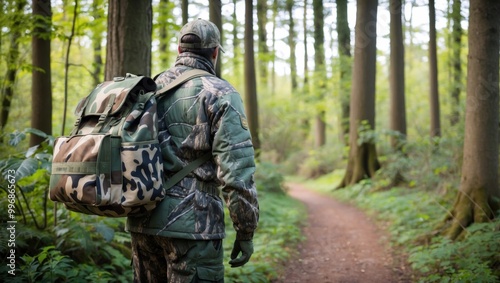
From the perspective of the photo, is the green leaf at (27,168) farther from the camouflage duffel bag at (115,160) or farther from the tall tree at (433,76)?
the tall tree at (433,76)

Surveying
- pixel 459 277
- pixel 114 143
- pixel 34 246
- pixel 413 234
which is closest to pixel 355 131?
pixel 413 234

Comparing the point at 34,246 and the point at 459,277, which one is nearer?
the point at 34,246

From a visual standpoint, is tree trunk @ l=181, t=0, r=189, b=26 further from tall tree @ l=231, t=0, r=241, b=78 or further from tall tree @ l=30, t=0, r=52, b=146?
tall tree @ l=30, t=0, r=52, b=146

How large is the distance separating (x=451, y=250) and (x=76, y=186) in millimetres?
4968

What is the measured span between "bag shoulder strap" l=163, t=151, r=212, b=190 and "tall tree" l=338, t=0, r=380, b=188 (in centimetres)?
1102

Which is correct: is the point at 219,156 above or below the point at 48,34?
below

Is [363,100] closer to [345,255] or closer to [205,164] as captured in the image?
[345,255]

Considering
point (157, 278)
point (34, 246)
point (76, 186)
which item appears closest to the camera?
point (76, 186)

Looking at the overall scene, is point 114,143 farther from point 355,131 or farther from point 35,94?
point 355,131

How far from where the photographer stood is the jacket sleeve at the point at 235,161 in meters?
2.49

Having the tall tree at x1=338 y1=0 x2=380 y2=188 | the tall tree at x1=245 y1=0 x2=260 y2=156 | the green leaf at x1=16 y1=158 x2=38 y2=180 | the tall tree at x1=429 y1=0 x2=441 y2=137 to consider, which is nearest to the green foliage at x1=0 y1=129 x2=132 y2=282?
the green leaf at x1=16 y1=158 x2=38 y2=180

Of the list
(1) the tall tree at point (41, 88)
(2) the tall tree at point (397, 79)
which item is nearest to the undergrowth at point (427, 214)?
(2) the tall tree at point (397, 79)

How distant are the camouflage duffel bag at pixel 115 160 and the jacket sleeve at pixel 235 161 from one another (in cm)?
38

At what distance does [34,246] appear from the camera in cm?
414
